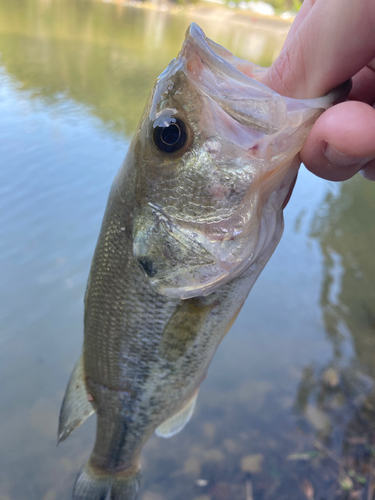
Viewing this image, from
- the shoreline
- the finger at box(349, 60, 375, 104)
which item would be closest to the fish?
the finger at box(349, 60, 375, 104)

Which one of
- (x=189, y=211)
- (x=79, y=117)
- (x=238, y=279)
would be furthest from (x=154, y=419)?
(x=79, y=117)

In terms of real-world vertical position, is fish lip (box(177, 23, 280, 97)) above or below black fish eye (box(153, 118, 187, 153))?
above

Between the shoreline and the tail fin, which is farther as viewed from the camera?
the shoreline

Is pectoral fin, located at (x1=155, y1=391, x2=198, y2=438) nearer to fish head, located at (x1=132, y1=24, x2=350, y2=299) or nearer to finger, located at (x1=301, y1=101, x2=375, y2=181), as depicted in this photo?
fish head, located at (x1=132, y1=24, x2=350, y2=299)

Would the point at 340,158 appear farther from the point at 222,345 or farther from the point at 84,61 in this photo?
the point at 84,61

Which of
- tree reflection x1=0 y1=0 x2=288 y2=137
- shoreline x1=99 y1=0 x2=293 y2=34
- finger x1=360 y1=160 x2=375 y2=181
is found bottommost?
tree reflection x1=0 y1=0 x2=288 y2=137

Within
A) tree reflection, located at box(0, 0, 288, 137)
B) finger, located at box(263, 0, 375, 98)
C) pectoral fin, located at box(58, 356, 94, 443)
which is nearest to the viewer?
finger, located at box(263, 0, 375, 98)

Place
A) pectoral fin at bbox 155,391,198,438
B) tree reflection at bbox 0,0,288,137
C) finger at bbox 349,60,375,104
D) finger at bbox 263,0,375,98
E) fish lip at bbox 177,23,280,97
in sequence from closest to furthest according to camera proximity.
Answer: finger at bbox 263,0,375,98 → fish lip at bbox 177,23,280,97 → finger at bbox 349,60,375,104 → pectoral fin at bbox 155,391,198,438 → tree reflection at bbox 0,0,288,137
